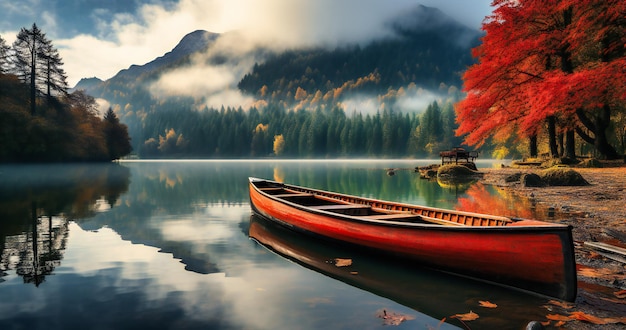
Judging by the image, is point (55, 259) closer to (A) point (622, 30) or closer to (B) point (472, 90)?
(B) point (472, 90)

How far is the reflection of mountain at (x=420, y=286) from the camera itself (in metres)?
6.62

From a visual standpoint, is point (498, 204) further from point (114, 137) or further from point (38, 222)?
point (114, 137)

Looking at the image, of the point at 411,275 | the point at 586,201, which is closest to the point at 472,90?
the point at 586,201

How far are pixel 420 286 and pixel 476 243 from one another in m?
1.49

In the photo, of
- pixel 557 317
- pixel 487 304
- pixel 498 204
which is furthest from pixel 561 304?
→ pixel 498 204

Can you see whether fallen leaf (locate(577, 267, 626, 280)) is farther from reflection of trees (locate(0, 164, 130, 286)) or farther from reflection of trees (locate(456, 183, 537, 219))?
reflection of trees (locate(0, 164, 130, 286))

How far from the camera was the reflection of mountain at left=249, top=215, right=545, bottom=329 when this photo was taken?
6621 millimetres

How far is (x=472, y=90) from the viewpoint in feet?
98.2

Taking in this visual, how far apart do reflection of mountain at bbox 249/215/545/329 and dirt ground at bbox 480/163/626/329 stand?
2.35 ft

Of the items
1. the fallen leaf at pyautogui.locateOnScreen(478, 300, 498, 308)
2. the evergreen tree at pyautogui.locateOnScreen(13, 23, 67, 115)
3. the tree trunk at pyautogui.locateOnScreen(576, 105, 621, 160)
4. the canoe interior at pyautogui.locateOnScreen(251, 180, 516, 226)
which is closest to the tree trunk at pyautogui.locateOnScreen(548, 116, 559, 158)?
the tree trunk at pyautogui.locateOnScreen(576, 105, 621, 160)

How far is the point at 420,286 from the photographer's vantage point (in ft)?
26.8

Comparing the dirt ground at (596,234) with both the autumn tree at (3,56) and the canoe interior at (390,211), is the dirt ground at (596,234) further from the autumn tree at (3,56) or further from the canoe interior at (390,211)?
the autumn tree at (3,56)

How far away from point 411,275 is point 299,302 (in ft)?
9.52

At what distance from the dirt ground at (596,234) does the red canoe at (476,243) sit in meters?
0.55
